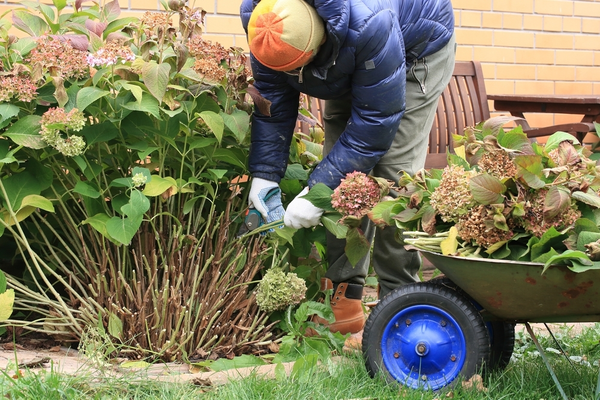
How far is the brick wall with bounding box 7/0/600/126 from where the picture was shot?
4312 mm

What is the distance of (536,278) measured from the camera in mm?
1637

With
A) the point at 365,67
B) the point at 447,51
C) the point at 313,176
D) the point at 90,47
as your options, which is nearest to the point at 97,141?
the point at 90,47

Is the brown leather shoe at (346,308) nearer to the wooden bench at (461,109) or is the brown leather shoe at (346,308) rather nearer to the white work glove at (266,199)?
the white work glove at (266,199)

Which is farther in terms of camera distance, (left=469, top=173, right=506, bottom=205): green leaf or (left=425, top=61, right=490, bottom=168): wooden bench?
(left=425, top=61, right=490, bottom=168): wooden bench

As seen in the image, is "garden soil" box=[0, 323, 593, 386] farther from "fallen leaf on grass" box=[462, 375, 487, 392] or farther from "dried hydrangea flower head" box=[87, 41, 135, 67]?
"dried hydrangea flower head" box=[87, 41, 135, 67]

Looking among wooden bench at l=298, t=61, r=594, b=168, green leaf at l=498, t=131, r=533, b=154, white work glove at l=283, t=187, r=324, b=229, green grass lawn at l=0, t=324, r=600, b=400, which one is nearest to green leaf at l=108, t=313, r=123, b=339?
green grass lawn at l=0, t=324, r=600, b=400

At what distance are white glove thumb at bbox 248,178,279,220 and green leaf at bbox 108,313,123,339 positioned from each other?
1.94 feet

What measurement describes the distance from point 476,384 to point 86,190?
4.21 feet

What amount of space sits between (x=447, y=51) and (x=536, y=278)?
1.16m

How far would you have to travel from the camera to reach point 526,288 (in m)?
1.67

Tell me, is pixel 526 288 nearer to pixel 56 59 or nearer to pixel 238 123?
pixel 238 123

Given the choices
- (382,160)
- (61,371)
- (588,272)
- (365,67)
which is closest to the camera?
(588,272)

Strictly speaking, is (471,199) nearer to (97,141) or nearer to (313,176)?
(313,176)

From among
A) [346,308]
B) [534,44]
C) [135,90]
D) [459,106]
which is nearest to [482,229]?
[346,308]
